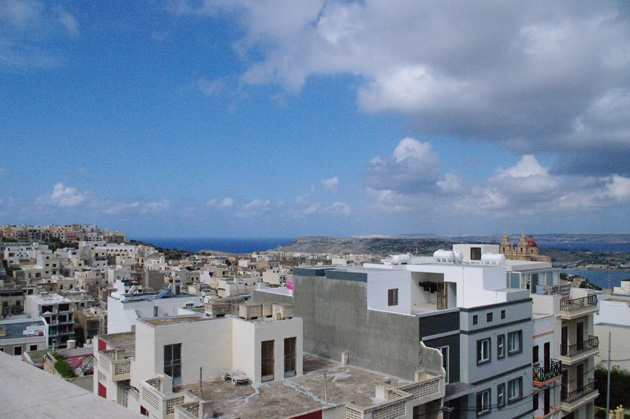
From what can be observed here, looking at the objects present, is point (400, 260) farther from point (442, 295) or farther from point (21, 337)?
point (21, 337)

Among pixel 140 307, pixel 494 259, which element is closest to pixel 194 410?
pixel 494 259

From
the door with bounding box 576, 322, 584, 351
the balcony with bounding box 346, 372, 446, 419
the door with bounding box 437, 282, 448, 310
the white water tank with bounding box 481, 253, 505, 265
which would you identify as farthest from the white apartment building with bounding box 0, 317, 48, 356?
the door with bounding box 576, 322, 584, 351

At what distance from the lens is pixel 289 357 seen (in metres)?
19.7

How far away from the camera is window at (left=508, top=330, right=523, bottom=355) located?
23.4m

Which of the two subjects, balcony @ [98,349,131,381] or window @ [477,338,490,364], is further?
window @ [477,338,490,364]

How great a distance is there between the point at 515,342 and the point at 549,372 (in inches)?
216

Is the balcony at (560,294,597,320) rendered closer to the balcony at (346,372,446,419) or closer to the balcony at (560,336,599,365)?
the balcony at (560,336,599,365)

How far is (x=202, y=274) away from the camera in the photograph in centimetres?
10688

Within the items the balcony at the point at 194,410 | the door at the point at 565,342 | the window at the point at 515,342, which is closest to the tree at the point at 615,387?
the door at the point at 565,342

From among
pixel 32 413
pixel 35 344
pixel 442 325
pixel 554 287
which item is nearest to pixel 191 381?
pixel 442 325

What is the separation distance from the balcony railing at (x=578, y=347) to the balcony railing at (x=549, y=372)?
113 centimetres

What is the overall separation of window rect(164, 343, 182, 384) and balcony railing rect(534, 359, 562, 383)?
1934 centimetres

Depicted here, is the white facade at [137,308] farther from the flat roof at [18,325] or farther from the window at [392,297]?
the flat roof at [18,325]

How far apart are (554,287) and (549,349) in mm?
4368
